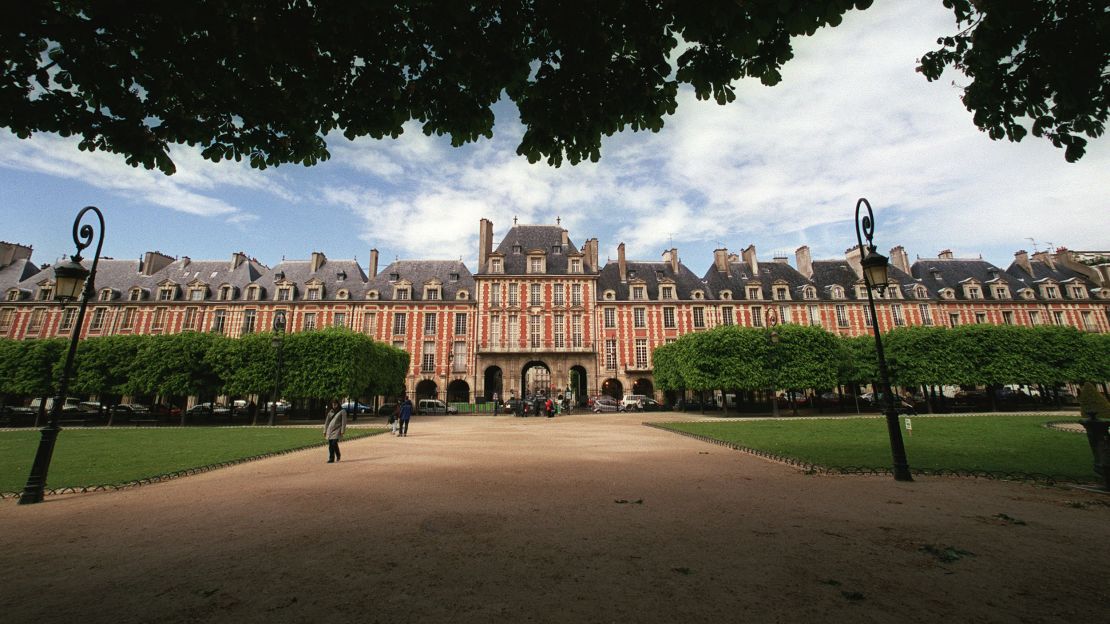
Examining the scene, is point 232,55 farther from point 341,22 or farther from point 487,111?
point 487,111

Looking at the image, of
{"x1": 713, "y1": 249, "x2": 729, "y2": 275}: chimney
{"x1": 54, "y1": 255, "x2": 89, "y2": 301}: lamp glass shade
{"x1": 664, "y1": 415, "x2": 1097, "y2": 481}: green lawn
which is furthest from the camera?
{"x1": 713, "y1": 249, "x2": 729, "y2": 275}: chimney

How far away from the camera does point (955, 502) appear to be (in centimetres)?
605

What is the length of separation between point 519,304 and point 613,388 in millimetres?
11234

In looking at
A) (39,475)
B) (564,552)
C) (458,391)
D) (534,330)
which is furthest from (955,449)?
(458,391)

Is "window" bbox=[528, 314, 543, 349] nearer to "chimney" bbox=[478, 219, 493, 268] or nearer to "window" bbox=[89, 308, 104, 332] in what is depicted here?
"chimney" bbox=[478, 219, 493, 268]

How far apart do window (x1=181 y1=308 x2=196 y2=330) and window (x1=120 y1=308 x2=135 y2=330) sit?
4.36m

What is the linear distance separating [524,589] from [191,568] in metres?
2.92

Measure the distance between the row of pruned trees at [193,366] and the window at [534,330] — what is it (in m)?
15.5

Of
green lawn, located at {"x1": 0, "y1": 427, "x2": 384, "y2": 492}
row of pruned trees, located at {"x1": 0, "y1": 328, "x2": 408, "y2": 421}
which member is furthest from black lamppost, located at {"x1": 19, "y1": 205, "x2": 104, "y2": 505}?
row of pruned trees, located at {"x1": 0, "y1": 328, "x2": 408, "y2": 421}

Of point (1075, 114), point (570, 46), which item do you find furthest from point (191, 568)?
point (1075, 114)

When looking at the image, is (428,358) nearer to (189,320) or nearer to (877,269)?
(189,320)

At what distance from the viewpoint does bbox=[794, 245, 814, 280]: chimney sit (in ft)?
149

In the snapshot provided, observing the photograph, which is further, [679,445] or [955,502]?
[679,445]

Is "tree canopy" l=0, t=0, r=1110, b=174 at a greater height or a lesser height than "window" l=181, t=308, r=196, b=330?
lesser
